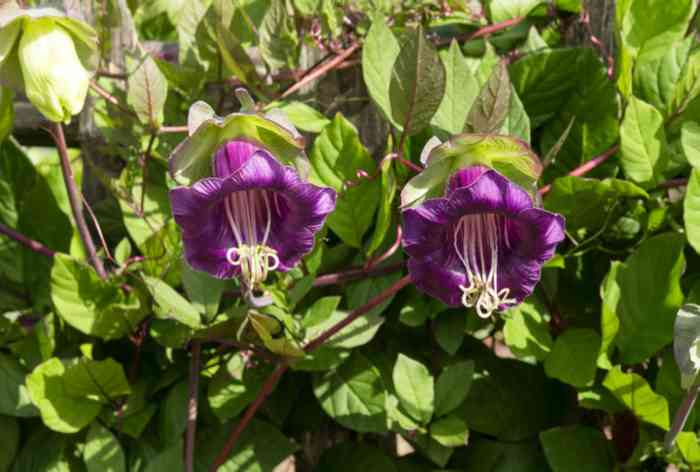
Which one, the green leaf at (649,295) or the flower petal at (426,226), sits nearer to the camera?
the flower petal at (426,226)

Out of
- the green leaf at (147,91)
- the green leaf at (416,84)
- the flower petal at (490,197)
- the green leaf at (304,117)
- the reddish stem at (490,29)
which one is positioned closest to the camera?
the flower petal at (490,197)

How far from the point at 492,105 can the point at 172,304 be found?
36cm

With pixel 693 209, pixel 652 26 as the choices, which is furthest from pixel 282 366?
pixel 652 26

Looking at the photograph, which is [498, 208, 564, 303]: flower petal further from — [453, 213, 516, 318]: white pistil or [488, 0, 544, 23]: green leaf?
[488, 0, 544, 23]: green leaf

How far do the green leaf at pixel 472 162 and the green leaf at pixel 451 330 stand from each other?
28 centimetres

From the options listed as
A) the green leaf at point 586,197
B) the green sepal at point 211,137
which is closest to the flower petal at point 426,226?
the green sepal at point 211,137

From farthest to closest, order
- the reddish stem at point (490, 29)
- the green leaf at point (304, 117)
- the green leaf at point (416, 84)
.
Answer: the reddish stem at point (490, 29) < the green leaf at point (304, 117) < the green leaf at point (416, 84)

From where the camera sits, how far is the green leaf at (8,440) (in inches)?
41.9

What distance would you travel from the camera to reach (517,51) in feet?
3.69

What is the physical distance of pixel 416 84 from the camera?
0.83 meters

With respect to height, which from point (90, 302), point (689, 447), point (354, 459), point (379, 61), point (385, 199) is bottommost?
point (354, 459)

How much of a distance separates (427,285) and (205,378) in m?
0.36

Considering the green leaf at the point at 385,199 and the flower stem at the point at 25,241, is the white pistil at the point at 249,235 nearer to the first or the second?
the green leaf at the point at 385,199

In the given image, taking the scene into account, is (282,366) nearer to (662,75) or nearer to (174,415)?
(174,415)
